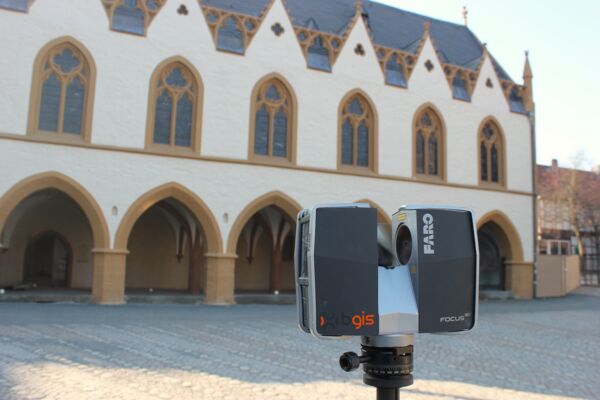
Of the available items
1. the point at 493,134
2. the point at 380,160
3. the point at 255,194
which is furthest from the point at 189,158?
the point at 493,134

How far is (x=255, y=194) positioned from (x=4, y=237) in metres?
8.86

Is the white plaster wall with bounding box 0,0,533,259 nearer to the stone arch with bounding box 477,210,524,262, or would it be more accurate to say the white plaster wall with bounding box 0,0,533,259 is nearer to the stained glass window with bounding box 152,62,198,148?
the stained glass window with bounding box 152,62,198,148

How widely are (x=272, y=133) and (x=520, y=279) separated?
1236 cm

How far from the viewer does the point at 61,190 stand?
Answer: 53.3ft

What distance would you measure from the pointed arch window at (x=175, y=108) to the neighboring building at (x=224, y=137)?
1.8 inches

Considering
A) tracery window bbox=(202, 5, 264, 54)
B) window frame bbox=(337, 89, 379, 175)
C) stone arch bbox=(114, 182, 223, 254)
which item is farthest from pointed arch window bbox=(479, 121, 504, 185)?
stone arch bbox=(114, 182, 223, 254)

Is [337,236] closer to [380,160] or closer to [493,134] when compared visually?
[380,160]

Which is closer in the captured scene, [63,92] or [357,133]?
[63,92]

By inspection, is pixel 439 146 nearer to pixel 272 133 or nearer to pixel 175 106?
pixel 272 133

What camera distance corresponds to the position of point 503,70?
26703mm

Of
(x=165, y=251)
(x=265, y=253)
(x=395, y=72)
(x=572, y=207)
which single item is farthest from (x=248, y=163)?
(x=572, y=207)

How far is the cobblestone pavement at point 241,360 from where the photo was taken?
5969 mm

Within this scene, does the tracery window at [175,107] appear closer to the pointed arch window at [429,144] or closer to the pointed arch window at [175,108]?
the pointed arch window at [175,108]

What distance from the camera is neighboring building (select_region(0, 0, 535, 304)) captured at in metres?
16.4
